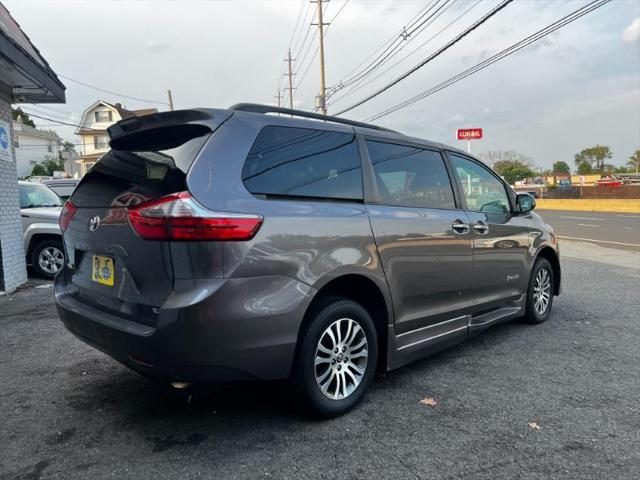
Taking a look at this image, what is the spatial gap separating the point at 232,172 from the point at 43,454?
6.13ft

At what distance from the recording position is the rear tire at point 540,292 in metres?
5.14

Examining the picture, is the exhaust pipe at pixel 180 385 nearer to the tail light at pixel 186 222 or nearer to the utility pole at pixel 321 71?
the tail light at pixel 186 222

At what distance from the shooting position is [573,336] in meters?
4.91

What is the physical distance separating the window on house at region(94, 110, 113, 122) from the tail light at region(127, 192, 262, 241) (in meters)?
57.4

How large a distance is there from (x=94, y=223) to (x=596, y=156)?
355 ft

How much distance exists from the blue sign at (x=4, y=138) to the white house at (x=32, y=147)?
56.4 metres

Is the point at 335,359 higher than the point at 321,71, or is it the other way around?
the point at 321,71

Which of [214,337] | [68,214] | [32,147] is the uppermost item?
[32,147]

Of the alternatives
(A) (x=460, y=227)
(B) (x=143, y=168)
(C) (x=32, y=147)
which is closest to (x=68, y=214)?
(B) (x=143, y=168)

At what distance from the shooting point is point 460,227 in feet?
13.2

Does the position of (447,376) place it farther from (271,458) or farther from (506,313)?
(271,458)

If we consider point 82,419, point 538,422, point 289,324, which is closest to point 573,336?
point 538,422

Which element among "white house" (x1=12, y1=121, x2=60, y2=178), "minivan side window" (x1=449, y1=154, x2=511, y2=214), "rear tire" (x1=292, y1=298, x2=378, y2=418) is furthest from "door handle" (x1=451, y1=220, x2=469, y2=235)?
"white house" (x1=12, y1=121, x2=60, y2=178)

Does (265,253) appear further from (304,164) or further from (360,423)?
(360,423)
